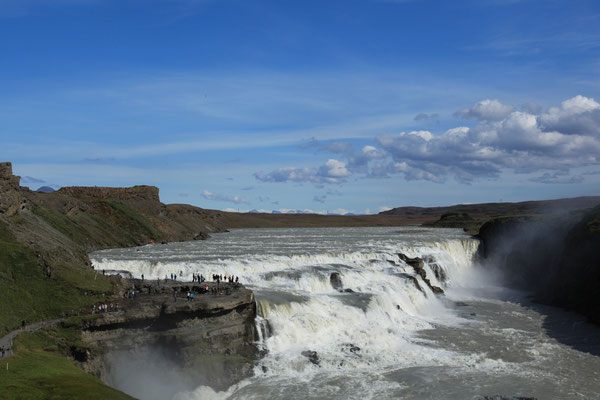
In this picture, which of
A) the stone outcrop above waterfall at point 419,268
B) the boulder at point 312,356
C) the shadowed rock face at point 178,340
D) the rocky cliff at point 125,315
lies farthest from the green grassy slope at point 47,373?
the stone outcrop above waterfall at point 419,268

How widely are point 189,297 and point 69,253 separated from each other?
14.7 meters

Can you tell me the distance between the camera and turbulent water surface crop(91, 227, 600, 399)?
88.1 ft

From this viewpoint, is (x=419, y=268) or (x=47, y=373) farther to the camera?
(x=419, y=268)

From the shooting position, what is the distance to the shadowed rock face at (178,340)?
2667 centimetres

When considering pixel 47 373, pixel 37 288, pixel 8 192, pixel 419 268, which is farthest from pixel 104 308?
pixel 419 268

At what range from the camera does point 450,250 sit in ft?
236

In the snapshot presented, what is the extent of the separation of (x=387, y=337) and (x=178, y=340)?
15043 mm

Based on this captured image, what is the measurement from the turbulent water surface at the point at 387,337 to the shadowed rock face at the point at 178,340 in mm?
985

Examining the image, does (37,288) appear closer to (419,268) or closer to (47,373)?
(47,373)

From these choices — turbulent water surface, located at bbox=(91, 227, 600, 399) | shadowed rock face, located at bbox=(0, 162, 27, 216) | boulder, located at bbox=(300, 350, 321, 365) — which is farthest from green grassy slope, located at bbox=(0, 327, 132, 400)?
shadowed rock face, located at bbox=(0, 162, 27, 216)

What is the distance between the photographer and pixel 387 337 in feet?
115

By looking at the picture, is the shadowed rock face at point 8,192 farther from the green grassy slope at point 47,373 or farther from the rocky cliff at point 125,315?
the green grassy slope at point 47,373

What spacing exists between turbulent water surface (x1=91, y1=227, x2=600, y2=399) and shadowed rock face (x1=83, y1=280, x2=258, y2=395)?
3.23 feet

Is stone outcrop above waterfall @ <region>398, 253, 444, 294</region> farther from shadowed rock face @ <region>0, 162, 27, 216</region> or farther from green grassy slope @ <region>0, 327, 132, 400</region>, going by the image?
shadowed rock face @ <region>0, 162, 27, 216</region>
